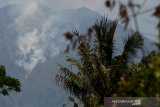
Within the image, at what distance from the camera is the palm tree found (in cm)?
2347

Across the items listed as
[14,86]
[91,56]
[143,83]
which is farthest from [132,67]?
[143,83]

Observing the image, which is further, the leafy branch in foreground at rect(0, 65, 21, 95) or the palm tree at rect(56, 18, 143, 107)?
the leafy branch in foreground at rect(0, 65, 21, 95)

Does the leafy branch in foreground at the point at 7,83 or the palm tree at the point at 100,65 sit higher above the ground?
the leafy branch in foreground at the point at 7,83

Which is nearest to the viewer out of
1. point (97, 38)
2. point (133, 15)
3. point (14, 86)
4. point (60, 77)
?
point (133, 15)

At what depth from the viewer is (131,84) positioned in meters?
4.41

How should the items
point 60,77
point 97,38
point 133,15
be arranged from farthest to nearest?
point 60,77 → point 97,38 → point 133,15

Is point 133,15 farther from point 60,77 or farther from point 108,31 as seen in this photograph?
point 60,77

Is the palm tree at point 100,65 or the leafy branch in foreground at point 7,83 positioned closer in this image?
the palm tree at point 100,65

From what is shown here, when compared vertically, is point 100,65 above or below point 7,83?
below

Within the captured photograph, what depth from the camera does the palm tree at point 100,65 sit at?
23.5 meters

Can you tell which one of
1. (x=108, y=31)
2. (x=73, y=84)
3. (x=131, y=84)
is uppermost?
(x=108, y=31)

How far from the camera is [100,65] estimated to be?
2342 cm

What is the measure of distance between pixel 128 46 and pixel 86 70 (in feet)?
7.69

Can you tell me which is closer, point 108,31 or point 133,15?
point 133,15
